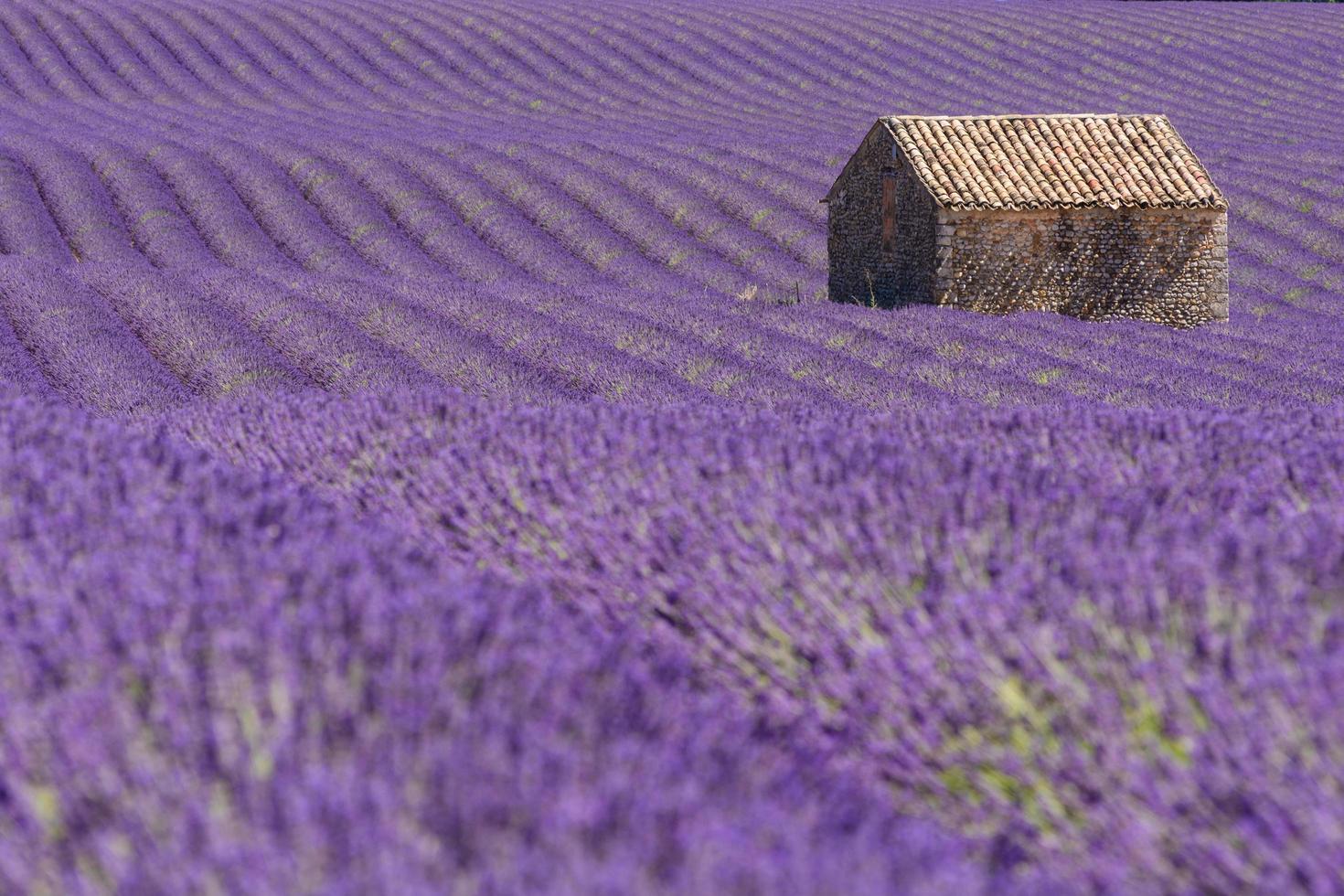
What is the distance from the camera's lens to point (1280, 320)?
14.2 metres

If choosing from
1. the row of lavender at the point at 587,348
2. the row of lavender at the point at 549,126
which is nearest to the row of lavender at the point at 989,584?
the row of lavender at the point at 587,348

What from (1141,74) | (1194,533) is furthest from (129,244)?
(1141,74)

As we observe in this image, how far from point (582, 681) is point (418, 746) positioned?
0.38 m

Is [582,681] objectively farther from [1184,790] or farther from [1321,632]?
[1321,632]

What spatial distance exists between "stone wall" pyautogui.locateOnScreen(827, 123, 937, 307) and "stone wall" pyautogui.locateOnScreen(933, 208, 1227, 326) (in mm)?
359

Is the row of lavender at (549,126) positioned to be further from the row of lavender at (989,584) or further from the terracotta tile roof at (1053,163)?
the row of lavender at (989,584)

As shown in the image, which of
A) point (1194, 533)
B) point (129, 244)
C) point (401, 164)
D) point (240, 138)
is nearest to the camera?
point (1194, 533)

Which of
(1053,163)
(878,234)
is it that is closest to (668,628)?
(878,234)

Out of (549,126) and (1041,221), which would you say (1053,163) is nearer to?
(1041,221)

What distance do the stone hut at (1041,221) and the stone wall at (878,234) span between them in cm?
2

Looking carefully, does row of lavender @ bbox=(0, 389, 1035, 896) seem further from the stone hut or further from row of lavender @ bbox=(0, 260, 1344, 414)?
the stone hut

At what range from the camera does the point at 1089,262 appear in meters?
13.8

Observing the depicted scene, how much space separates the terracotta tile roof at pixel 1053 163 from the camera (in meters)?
13.6

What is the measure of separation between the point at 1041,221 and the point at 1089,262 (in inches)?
25.4
